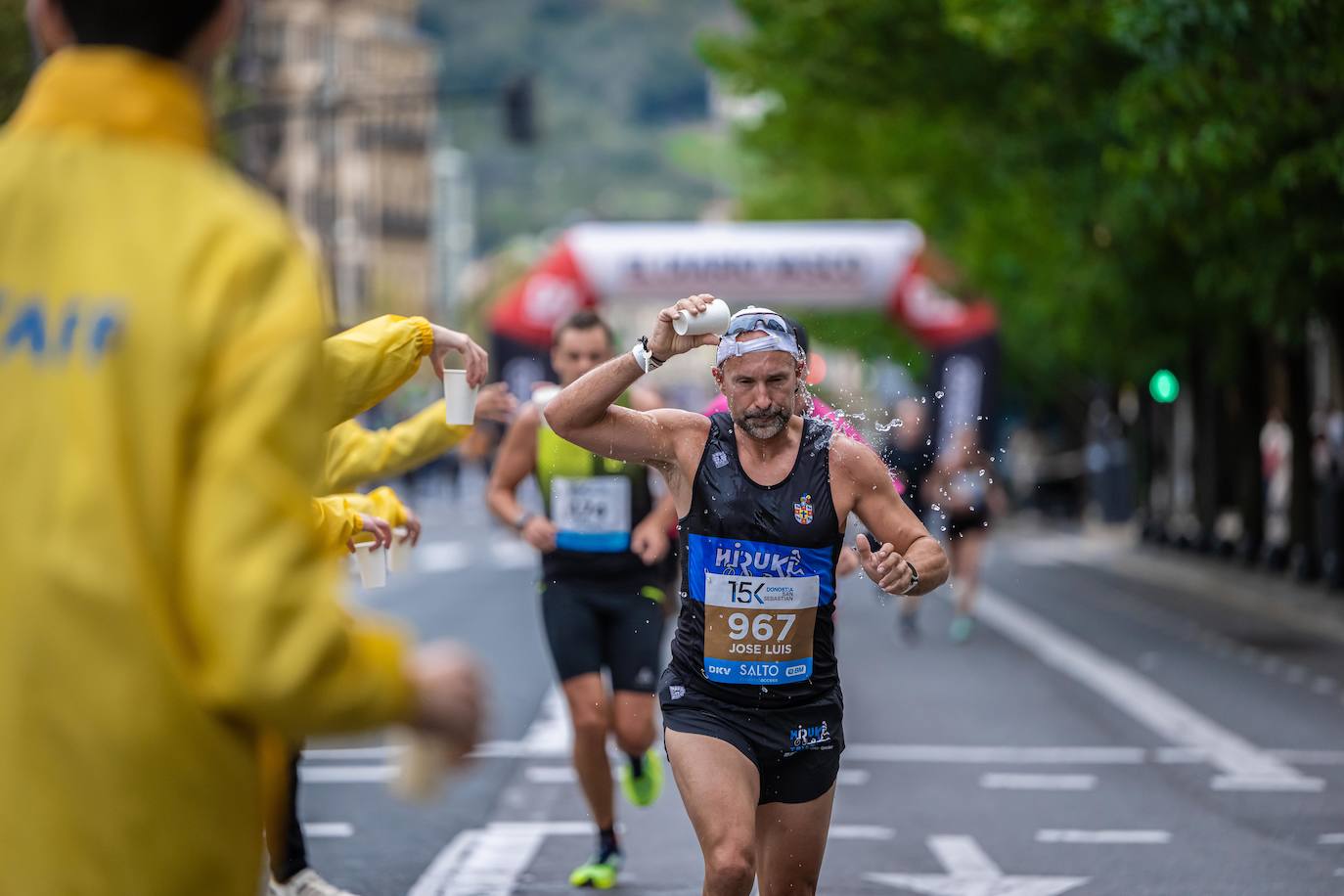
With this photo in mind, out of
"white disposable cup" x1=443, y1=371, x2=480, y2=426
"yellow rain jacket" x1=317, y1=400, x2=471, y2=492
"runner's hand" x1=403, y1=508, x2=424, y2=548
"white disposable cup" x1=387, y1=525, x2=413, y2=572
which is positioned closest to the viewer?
"white disposable cup" x1=443, y1=371, x2=480, y2=426

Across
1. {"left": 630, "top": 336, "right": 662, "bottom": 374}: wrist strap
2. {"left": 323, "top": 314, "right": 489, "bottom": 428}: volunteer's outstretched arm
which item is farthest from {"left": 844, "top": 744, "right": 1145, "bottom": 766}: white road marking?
{"left": 323, "top": 314, "right": 489, "bottom": 428}: volunteer's outstretched arm

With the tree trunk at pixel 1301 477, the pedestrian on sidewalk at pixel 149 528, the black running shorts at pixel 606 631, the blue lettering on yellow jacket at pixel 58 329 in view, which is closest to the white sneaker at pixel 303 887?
the black running shorts at pixel 606 631

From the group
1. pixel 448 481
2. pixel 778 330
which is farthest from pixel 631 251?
pixel 448 481

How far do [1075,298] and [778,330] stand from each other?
20.2m

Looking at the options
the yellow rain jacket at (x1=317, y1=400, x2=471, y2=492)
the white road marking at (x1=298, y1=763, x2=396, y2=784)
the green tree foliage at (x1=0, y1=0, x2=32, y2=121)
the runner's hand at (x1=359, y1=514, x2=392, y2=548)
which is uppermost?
the green tree foliage at (x1=0, y1=0, x2=32, y2=121)

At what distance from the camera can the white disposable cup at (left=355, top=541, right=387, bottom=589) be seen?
22.6 feet

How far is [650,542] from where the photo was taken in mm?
8852

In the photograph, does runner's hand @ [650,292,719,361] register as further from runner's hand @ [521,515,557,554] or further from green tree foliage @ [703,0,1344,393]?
green tree foliage @ [703,0,1344,393]

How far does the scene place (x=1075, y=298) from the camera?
2558cm

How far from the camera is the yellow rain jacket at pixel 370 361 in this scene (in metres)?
5.06

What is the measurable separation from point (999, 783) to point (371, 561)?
17.2 feet

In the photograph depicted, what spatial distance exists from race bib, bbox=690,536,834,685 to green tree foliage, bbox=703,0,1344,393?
30.0ft

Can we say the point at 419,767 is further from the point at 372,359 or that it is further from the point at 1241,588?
the point at 1241,588

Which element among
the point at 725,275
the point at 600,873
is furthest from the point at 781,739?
the point at 725,275
